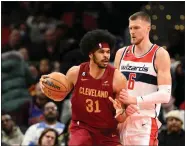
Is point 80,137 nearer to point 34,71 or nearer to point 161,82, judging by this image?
point 161,82

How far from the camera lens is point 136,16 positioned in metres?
7.55

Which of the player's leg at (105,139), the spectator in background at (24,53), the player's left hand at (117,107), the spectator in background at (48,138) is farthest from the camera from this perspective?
the spectator in background at (24,53)

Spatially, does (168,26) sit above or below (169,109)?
above

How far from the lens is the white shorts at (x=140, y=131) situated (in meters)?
7.52

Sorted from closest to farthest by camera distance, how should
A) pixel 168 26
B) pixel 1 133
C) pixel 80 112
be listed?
pixel 80 112 → pixel 1 133 → pixel 168 26

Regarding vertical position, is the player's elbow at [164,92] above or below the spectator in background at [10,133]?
above

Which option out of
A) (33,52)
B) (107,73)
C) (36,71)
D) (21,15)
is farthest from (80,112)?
(21,15)

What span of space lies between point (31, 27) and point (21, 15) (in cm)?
76

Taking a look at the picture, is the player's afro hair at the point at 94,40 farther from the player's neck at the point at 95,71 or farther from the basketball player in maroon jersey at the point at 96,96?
the player's neck at the point at 95,71

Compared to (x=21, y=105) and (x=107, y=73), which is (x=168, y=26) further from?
(x=107, y=73)

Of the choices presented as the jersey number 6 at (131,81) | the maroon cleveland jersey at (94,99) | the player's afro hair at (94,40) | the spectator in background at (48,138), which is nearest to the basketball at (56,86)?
the maroon cleveland jersey at (94,99)

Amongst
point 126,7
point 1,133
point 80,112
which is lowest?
point 1,133

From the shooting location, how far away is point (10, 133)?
10.8 m

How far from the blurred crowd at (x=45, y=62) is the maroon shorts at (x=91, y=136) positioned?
2.85 metres
